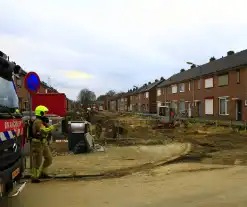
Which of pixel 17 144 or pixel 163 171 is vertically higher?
pixel 17 144

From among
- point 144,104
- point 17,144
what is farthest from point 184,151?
point 144,104

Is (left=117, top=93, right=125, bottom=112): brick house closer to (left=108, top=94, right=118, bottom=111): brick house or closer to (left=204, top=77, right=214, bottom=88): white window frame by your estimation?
(left=108, top=94, right=118, bottom=111): brick house

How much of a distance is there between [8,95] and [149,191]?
3561 mm

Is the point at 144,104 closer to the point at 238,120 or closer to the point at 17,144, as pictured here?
the point at 238,120

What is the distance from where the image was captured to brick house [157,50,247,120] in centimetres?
3061

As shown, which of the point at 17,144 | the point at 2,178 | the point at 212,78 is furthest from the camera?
the point at 212,78

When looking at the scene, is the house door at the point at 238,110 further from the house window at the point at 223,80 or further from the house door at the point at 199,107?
the house door at the point at 199,107

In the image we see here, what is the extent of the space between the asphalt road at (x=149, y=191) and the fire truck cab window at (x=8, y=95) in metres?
1.93

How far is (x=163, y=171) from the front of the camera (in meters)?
9.07

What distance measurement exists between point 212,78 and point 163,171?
96.5 feet

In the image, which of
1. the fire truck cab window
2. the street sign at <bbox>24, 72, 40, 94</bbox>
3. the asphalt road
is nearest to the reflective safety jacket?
the street sign at <bbox>24, 72, 40, 94</bbox>

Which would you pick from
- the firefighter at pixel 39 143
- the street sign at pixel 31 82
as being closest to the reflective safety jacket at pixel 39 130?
the firefighter at pixel 39 143

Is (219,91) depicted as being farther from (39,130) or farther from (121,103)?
(121,103)

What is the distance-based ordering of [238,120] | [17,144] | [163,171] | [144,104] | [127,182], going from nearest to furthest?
[17,144]
[127,182]
[163,171]
[238,120]
[144,104]
